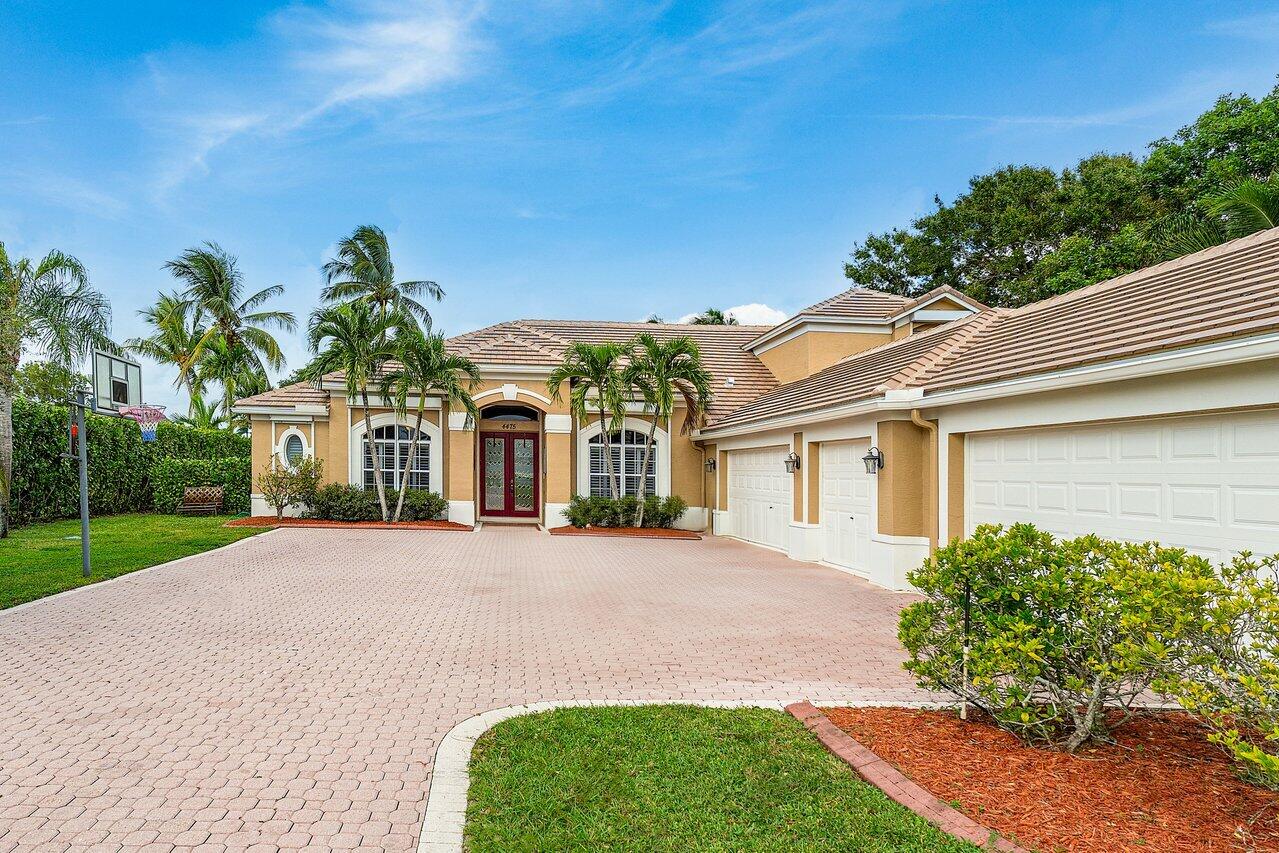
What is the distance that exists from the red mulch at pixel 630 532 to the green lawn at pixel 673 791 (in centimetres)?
1213

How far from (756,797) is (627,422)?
1575 centimetres

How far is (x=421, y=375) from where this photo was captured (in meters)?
17.0

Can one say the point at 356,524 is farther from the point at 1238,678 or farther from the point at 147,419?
the point at 1238,678

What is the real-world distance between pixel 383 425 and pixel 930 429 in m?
14.1

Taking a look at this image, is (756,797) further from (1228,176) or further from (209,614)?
(1228,176)

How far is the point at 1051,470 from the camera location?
7883 mm

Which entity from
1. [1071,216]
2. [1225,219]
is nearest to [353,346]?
[1225,219]

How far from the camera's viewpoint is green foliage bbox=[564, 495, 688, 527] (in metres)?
17.9

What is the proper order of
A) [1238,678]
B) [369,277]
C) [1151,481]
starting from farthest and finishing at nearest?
[369,277] < [1151,481] < [1238,678]

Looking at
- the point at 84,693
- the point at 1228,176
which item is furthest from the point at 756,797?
the point at 1228,176

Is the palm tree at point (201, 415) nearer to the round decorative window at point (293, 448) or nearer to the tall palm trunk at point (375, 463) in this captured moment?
the round decorative window at point (293, 448)

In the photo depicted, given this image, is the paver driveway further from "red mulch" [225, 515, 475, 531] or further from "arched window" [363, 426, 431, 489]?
"arched window" [363, 426, 431, 489]

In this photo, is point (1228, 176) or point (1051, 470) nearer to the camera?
point (1051, 470)

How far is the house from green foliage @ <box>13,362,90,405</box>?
4603mm
